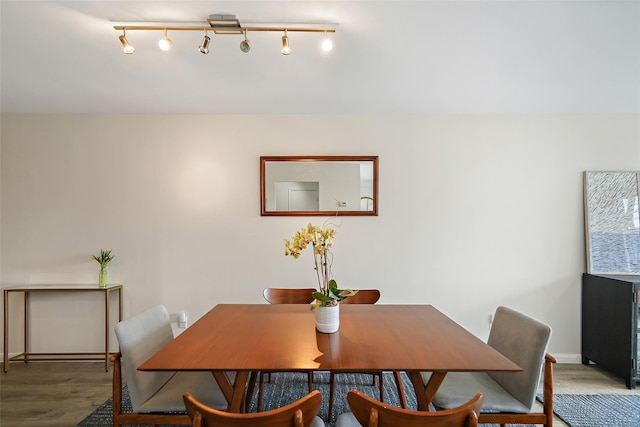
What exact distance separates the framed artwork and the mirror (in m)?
2.04

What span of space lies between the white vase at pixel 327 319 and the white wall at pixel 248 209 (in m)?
1.50

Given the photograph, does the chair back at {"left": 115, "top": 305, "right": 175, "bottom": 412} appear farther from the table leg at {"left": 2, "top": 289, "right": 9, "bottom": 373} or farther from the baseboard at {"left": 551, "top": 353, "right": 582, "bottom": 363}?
the baseboard at {"left": 551, "top": 353, "right": 582, "bottom": 363}

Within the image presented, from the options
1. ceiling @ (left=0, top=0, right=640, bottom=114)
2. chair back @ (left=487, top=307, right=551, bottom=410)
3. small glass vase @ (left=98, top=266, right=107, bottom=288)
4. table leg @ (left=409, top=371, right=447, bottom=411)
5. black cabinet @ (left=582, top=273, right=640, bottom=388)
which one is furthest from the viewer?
small glass vase @ (left=98, top=266, right=107, bottom=288)

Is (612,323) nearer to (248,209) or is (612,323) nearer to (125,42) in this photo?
(248,209)

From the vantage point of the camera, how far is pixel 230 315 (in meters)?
2.14

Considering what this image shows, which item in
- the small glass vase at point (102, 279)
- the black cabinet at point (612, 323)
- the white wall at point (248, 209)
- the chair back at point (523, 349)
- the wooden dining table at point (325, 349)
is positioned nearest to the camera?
the wooden dining table at point (325, 349)

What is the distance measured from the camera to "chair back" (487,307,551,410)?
1.58 m

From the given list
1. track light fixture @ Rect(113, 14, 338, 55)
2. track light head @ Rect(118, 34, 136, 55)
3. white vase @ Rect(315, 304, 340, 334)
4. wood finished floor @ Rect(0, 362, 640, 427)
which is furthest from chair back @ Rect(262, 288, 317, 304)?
track light head @ Rect(118, 34, 136, 55)

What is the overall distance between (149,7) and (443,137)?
261 cm

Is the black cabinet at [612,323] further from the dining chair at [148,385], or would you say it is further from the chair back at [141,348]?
the chair back at [141,348]

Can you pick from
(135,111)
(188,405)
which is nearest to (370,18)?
(188,405)

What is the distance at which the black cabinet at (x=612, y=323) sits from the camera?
106 inches

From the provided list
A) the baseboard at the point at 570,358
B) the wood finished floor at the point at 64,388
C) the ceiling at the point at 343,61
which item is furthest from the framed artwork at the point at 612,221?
the wood finished floor at the point at 64,388

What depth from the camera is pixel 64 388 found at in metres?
2.71
